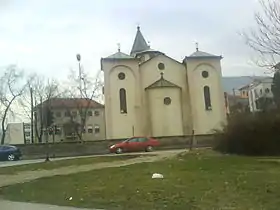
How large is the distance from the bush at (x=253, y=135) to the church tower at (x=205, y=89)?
3774cm

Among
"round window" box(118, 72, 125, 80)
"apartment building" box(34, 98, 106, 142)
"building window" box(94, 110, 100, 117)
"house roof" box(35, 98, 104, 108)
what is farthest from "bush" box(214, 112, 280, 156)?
"building window" box(94, 110, 100, 117)

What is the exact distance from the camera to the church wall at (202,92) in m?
68.2

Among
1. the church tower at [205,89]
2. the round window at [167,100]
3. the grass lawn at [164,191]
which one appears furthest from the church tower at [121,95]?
the grass lawn at [164,191]

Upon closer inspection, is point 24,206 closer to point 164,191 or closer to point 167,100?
point 164,191

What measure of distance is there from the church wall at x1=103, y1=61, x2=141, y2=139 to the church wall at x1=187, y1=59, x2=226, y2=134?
323 inches

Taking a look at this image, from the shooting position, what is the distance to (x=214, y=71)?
70625mm

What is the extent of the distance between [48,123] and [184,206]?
7447 cm

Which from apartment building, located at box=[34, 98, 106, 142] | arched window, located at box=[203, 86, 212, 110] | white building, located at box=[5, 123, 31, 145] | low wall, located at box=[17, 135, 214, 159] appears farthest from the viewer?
white building, located at box=[5, 123, 31, 145]

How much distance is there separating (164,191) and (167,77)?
58137mm

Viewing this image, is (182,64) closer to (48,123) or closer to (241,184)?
(48,123)

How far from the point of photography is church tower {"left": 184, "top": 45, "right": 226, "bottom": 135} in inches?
2692

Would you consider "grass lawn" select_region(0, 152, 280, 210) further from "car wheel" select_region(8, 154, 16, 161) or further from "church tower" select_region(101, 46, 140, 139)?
"church tower" select_region(101, 46, 140, 139)

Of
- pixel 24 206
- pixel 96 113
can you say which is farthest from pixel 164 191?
pixel 96 113

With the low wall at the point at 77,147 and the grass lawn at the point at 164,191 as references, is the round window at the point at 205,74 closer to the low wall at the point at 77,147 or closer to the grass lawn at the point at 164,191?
the low wall at the point at 77,147
